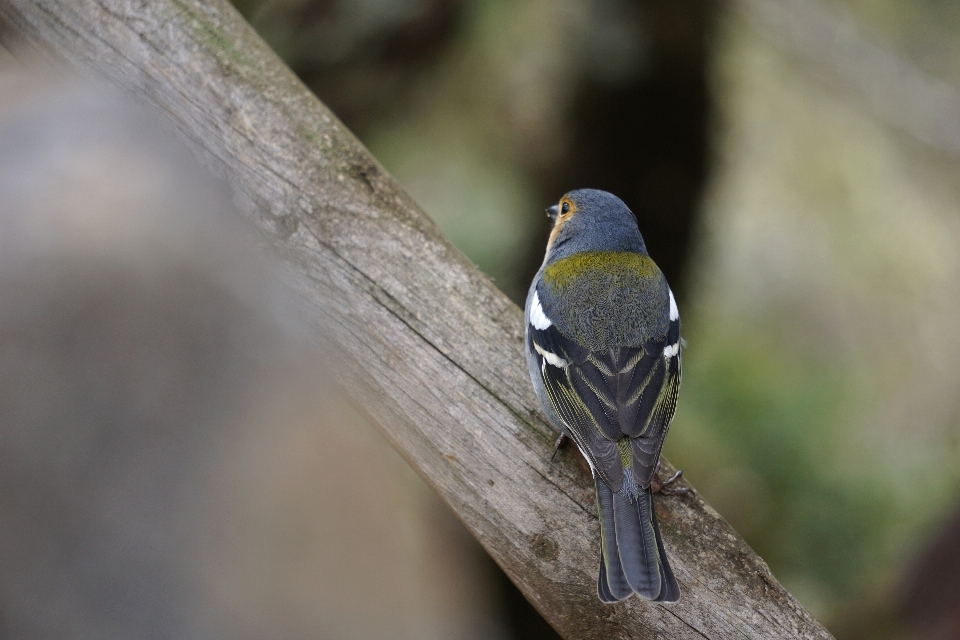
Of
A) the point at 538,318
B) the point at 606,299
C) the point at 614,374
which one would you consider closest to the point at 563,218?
the point at 606,299

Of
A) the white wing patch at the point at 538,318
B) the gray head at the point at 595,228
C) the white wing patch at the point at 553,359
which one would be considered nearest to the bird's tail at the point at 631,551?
the white wing patch at the point at 553,359

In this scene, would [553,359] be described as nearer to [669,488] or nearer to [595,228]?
[669,488]

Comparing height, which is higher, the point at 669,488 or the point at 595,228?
the point at 595,228

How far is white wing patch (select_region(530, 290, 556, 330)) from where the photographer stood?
2990 millimetres

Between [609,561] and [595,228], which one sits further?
[595,228]

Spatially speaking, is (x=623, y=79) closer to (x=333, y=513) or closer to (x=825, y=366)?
(x=825, y=366)

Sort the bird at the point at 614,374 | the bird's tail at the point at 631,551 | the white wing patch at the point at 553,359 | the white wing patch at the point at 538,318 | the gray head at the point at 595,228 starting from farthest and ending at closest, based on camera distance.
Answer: the gray head at the point at 595,228 → the white wing patch at the point at 538,318 → the white wing patch at the point at 553,359 → the bird at the point at 614,374 → the bird's tail at the point at 631,551

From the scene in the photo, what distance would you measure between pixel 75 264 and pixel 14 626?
0.66 metres

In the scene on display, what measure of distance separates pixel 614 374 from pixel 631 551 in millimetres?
744

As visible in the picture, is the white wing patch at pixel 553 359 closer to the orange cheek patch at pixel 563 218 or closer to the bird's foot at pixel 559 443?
the bird's foot at pixel 559 443

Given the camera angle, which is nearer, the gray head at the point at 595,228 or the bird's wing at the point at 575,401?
the bird's wing at the point at 575,401

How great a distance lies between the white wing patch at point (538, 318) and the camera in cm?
299

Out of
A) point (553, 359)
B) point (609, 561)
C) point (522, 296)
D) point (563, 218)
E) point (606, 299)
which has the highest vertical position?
point (522, 296)

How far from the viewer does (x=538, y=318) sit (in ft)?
9.99
